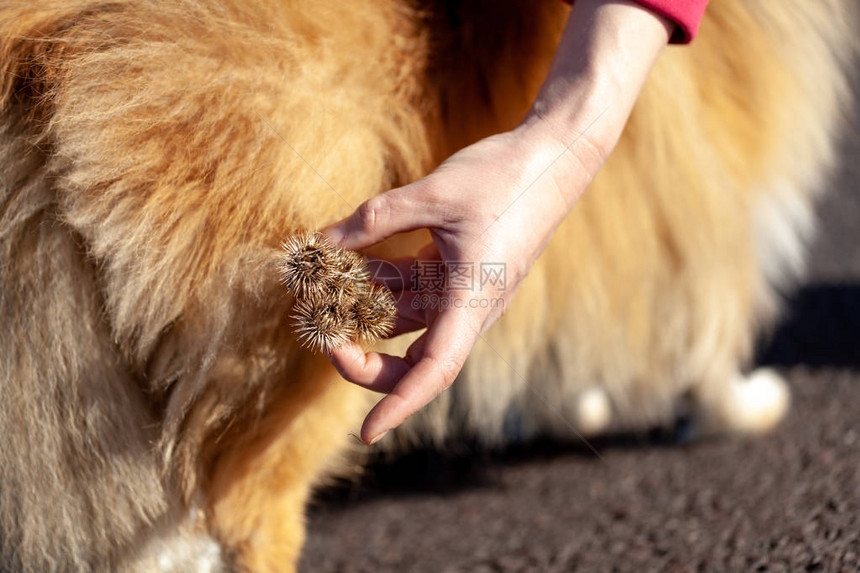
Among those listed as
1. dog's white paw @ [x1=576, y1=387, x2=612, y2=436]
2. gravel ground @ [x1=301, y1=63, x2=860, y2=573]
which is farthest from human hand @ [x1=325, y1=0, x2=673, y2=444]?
dog's white paw @ [x1=576, y1=387, x2=612, y2=436]

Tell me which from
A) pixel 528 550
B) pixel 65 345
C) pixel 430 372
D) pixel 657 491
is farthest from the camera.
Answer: pixel 657 491

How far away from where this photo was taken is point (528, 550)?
0.97 metres

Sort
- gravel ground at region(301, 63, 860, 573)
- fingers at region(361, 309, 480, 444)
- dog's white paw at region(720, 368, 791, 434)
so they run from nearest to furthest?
1. fingers at region(361, 309, 480, 444)
2. gravel ground at region(301, 63, 860, 573)
3. dog's white paw at region(720, 368, 791, 434)

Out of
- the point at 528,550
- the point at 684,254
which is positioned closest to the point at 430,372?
the point at 528,550

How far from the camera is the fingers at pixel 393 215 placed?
0.55 metres

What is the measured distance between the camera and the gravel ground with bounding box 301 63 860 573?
878 mm

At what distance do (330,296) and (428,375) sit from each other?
3.4 inches

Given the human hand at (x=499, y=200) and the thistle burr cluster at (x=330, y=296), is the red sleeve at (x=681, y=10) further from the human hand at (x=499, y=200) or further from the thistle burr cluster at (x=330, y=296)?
the thistle burr cluster at (x=330, y=296)

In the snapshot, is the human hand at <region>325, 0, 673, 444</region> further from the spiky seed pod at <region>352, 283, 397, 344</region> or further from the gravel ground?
the gravel ground

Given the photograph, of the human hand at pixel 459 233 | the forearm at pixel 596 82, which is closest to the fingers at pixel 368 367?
the human hand at pixel 459 233

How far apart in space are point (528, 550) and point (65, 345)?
614mm

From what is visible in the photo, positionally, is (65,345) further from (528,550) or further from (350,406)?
(528,550)

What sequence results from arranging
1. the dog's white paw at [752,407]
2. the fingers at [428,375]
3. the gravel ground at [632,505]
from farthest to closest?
1. the dog's white paw at [752,407]
2. the gravel ground at [632,505]
3. the fingers at [428,375]

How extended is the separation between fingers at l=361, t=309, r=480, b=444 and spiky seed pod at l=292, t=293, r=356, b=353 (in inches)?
2.1
